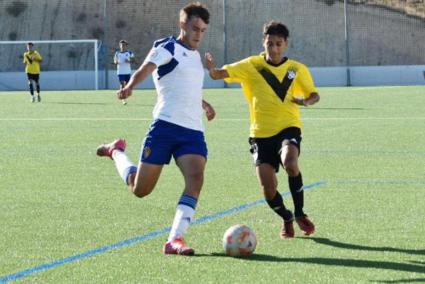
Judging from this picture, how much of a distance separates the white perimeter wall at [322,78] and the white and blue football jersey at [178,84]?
129 feet

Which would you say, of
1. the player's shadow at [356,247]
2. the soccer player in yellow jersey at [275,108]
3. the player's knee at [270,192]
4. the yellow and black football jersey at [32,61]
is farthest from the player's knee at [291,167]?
the yellow and black football jersey at [32,61]

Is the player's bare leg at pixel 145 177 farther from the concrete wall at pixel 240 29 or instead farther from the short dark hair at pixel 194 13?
the concrete wall at pixel 240 29

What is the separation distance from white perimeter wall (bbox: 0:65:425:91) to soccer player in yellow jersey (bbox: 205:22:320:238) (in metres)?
38.4

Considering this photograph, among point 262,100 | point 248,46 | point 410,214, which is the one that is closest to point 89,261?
point 262,100

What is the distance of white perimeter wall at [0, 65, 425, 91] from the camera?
157 ft

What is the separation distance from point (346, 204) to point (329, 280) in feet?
12.6

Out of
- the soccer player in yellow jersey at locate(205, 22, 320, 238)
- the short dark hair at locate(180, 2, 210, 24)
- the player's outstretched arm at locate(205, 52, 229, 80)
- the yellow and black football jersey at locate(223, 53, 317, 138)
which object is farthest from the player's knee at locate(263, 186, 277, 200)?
the short dark hair at locate(180, 2, 210, 24)

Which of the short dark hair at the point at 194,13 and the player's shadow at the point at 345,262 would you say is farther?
the short dark hair at the point at 194,13

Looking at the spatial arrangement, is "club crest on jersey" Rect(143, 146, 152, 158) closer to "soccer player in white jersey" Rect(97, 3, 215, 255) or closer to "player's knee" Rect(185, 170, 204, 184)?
"soccer player in white jersey" Rect(97, 3, 215, 255)

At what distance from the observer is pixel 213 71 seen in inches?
344

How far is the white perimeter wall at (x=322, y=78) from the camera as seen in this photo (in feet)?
157

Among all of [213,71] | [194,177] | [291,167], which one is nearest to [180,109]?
[194,177]

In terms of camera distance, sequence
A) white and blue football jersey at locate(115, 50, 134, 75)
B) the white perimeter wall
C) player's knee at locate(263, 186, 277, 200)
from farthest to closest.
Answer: the white perimeter wall < white and blue football jersey at locate(115, 50, 134, 75) < player's knee at locate(263, 186, 277, 200)

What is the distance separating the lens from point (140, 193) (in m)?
8.25
